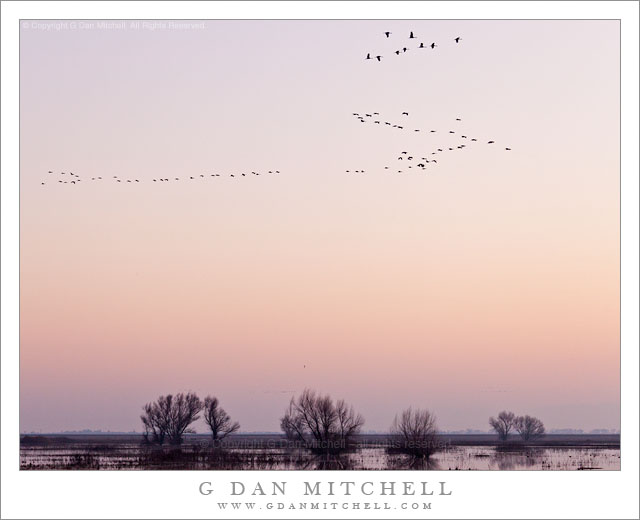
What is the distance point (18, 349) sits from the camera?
25.3 meters

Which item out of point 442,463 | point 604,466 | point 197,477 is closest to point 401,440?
point 442,463

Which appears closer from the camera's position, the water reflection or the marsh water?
the marsh water

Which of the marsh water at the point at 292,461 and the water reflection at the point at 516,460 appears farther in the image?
the water reflection at the point at 516,460

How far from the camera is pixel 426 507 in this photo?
24.2 metres

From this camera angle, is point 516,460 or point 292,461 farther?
point 516,460

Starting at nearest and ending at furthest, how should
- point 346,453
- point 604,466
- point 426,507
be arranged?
point 426,507, point 604,466, point 346,453

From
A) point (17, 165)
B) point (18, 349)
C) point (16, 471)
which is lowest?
point (16, 471)

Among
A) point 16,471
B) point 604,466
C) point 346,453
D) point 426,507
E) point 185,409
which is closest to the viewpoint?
point 426,507

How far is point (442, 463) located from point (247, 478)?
86.8 ft

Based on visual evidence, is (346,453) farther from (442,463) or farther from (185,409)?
(185,409)

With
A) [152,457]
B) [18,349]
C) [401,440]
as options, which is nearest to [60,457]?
[152,457]

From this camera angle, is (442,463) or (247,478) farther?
(442,463)

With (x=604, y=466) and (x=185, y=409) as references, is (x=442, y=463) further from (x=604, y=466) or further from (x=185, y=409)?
(x=185, y=409)

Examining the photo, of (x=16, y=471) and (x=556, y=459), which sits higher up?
(x=16, y=471)
